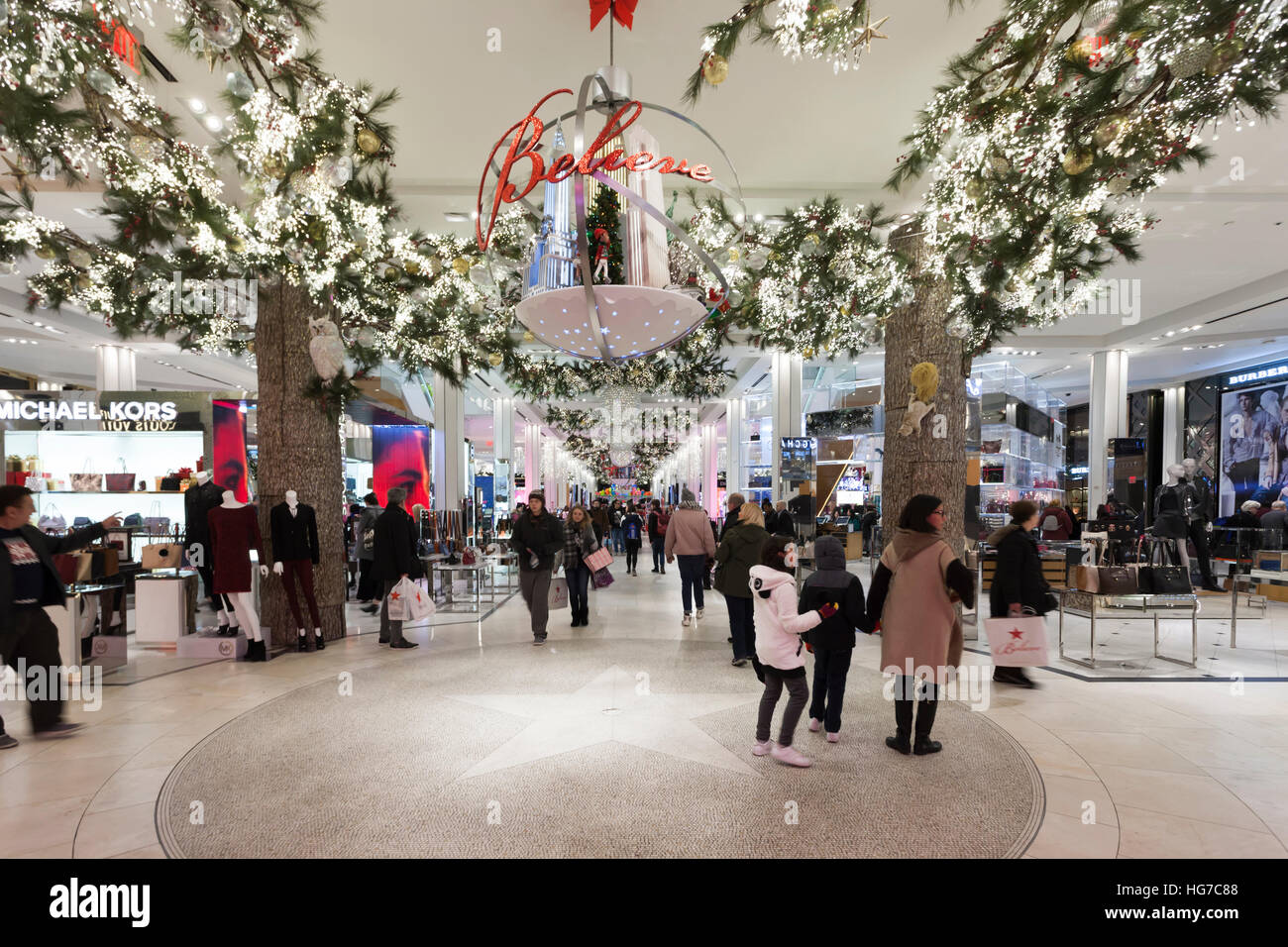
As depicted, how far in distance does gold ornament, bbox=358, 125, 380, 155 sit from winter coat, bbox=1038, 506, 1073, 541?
1177 centimetres

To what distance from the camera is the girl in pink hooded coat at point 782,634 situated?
153 inches

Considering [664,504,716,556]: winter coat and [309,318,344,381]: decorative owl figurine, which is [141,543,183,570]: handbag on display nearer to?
[309,318,344,381]: decorative owl figurine

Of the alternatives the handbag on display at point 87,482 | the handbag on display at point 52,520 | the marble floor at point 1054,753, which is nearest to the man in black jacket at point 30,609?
the marble floor at point 1054,753

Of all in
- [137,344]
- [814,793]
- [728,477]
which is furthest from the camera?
[728,477]

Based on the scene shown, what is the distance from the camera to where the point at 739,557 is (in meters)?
5.82

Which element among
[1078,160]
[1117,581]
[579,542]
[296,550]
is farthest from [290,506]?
[1117,581]

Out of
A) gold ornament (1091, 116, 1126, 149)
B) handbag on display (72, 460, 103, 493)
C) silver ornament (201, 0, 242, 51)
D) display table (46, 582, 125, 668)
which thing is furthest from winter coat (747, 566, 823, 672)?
handbag on display (72, 460, 103, 493)

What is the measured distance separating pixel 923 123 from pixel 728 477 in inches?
809

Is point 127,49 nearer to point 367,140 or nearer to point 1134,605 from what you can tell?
point 367,140

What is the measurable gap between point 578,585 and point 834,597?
4.69 metres

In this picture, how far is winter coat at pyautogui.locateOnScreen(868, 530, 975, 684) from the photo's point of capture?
3982 mm

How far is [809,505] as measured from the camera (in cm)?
1377
